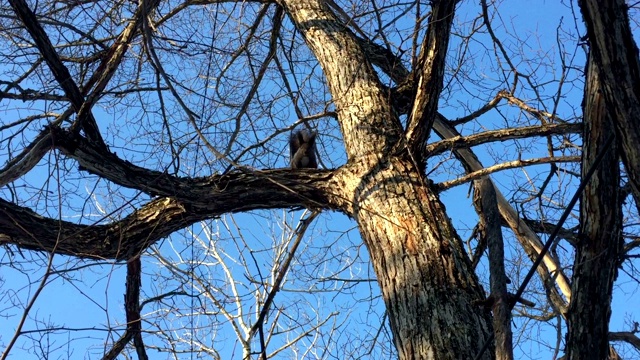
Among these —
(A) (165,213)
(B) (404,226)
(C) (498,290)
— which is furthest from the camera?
(A) (165,213)

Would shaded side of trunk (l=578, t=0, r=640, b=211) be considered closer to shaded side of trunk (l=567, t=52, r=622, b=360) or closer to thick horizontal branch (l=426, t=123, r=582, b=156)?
shaded side of trunk (l=567, t=52, r=622, b=360)

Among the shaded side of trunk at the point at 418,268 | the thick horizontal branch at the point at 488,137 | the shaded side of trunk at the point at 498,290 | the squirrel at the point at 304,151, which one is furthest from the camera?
the squirrel at the point at 304,151

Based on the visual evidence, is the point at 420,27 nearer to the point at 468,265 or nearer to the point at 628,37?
the point at 468,265

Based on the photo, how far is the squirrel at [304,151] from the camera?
521 centimetres

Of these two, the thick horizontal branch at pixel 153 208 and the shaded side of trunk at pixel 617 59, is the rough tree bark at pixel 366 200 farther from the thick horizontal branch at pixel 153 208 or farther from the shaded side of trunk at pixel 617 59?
the shaded side of trunk at pixel 617 59

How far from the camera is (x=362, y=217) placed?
9.32ft

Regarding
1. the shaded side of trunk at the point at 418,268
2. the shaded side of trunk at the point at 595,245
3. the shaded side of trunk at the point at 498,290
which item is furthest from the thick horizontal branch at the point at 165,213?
the shaded side of trunk at the point at 595,245

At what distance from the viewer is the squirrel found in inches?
205

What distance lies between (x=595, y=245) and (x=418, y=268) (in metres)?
0.76

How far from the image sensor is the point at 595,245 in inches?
75.9

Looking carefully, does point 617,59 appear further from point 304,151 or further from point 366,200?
point 304,151

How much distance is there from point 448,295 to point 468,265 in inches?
9.4

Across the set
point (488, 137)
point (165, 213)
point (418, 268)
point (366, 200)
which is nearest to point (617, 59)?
point (418, 268)

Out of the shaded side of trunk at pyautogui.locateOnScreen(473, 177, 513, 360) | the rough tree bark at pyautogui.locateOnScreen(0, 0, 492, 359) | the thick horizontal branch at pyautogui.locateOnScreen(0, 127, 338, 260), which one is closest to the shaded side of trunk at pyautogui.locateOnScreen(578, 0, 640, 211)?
the shaded side of trunk at pyautogui.locateOnScreen(473, 177, 513, 360)
